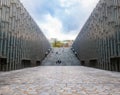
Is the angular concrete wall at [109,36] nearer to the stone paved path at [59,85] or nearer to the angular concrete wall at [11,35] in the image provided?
the stone paved path at [59,85]

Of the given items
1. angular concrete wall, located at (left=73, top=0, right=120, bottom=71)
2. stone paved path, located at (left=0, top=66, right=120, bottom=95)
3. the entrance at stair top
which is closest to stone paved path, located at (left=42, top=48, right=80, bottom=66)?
angular concrete wall, located at (left=73, top=0, right=120, bottom=71)

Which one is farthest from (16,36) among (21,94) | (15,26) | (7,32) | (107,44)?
(21,94)

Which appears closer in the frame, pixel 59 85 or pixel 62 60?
pixel 59 85

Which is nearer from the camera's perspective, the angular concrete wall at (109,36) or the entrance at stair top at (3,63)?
the entrance at stair top at (3,63)

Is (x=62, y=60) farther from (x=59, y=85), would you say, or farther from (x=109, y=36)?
(x=59, y=85)

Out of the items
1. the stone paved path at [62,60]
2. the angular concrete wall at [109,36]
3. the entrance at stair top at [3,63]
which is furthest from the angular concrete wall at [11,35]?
the stone paved path at [62,60]

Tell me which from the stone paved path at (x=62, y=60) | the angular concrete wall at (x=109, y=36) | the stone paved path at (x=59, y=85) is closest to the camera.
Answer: the stone paved path at (x=59, y=85)

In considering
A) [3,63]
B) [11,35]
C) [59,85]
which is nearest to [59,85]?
[59,85]

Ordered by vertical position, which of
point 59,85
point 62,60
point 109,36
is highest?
point 109,36

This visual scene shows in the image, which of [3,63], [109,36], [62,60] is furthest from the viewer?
[62,60]

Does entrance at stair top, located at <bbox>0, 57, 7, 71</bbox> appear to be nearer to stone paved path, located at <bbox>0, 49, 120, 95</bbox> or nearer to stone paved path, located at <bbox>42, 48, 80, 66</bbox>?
stone paved path, located at <bbox>0, 49, 120, 95</bbox>

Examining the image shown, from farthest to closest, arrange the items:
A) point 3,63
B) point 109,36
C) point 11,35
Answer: point 109,36 < point 11,35 < point 3,63

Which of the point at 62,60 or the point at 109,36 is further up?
the point at 109,36

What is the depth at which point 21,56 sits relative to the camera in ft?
71.3
